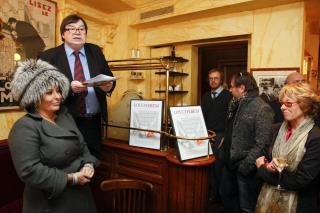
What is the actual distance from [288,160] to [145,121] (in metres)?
1.01

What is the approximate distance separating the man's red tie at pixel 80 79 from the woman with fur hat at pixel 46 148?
12.6 inches

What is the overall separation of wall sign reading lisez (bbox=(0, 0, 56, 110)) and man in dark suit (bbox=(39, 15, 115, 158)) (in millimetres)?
1063

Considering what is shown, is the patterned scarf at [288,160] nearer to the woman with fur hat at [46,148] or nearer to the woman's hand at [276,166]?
the woman's hand at [276,166]

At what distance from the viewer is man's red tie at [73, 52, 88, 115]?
169 cm

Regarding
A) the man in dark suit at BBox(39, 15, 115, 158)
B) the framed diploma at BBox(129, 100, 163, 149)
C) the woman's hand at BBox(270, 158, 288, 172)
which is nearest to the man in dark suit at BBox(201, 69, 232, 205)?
the framed diploma at BBox(129, 100, 163, 149)

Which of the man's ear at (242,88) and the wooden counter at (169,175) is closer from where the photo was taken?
the wooden counter at (169,175)

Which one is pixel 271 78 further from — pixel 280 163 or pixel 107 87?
pixel 107 87

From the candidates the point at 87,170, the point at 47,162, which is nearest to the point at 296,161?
the point at 87,170

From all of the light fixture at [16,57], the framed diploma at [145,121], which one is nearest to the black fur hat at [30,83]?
the framed diploma at [145,121]

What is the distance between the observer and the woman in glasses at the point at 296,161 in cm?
136

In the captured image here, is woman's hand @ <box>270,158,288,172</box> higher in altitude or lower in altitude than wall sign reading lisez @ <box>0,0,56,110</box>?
lower

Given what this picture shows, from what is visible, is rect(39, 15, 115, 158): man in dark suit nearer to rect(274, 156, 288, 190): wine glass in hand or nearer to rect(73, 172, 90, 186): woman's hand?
rect(73, 172, 90, 186): woman's hand

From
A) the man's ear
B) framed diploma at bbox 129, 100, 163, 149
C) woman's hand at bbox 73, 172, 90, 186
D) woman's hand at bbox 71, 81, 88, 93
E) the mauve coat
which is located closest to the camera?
the mauve coat

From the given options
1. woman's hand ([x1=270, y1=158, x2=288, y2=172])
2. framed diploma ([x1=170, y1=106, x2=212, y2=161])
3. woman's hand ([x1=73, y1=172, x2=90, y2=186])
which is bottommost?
woman's hand ([x1=73, y1=172, x2=90, y2=186])
